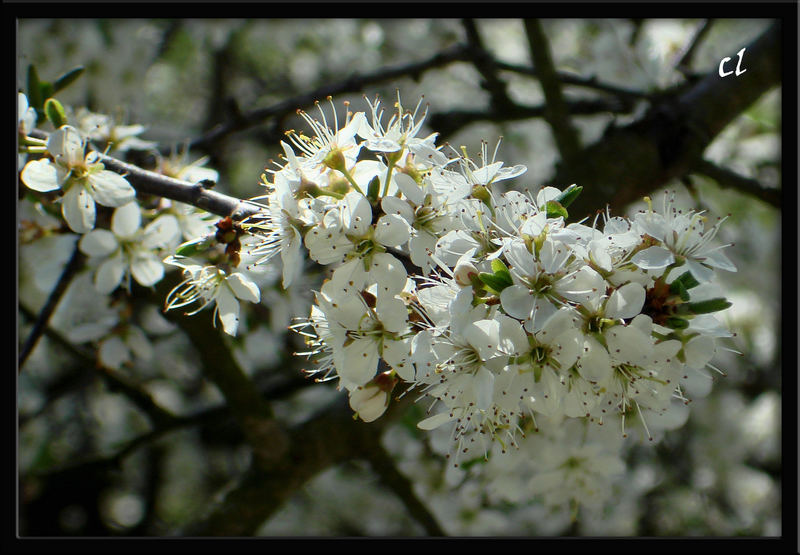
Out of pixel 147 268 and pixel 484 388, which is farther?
pixel 147 268

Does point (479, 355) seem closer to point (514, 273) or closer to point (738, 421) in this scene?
point (514, 273)

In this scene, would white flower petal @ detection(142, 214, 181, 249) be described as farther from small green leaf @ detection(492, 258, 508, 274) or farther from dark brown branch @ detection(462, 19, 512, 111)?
dark brown branch @ detection(462, 19, 512, 111)

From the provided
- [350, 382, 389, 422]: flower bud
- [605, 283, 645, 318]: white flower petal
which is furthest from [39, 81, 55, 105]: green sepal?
[605, 283, 645, 318]: white flower petal

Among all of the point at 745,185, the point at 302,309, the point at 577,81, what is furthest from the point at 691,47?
the point at 302,309

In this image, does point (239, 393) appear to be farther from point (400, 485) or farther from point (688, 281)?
point (688, 281)

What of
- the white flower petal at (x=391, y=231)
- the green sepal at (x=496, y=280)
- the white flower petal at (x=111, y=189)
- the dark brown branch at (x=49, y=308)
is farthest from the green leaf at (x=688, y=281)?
the dark brown branch at (x=49, y=308)

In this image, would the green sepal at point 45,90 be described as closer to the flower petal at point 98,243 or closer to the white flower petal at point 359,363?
the flower petal at point 98,243
